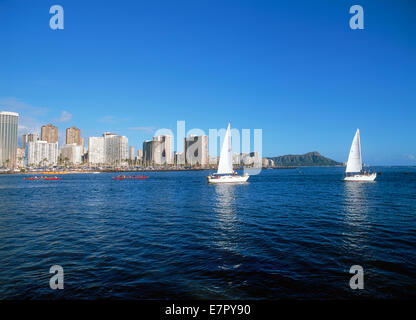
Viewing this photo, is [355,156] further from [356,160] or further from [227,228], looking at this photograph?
[227,228]

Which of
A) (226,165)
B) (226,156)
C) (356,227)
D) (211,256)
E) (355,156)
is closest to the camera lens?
(211,256)

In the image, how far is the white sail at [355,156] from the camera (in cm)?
8038

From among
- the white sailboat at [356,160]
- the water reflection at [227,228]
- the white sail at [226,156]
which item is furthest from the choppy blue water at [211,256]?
the white sailboat at [356,160]

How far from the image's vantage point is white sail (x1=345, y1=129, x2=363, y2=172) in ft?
264

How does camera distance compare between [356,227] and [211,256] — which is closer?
[211,256]

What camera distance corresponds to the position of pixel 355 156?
271ft

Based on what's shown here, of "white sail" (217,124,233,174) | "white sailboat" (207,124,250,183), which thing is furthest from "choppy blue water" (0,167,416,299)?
"white sailboat" (207,124,250,183)

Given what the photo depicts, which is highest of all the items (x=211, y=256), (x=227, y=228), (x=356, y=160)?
(x=356, y=160)

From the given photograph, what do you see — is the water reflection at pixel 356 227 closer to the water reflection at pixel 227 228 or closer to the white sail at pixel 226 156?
the water reflection at pixel 227 228

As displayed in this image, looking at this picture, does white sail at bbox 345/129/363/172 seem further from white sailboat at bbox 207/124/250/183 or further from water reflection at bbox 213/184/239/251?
water reflection at bbox 213/184/239/251

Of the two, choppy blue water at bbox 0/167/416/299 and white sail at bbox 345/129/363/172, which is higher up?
white sail at bbox 345/129/363/172

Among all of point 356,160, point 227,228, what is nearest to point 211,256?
point 227,228

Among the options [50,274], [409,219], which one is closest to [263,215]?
[409,219]
